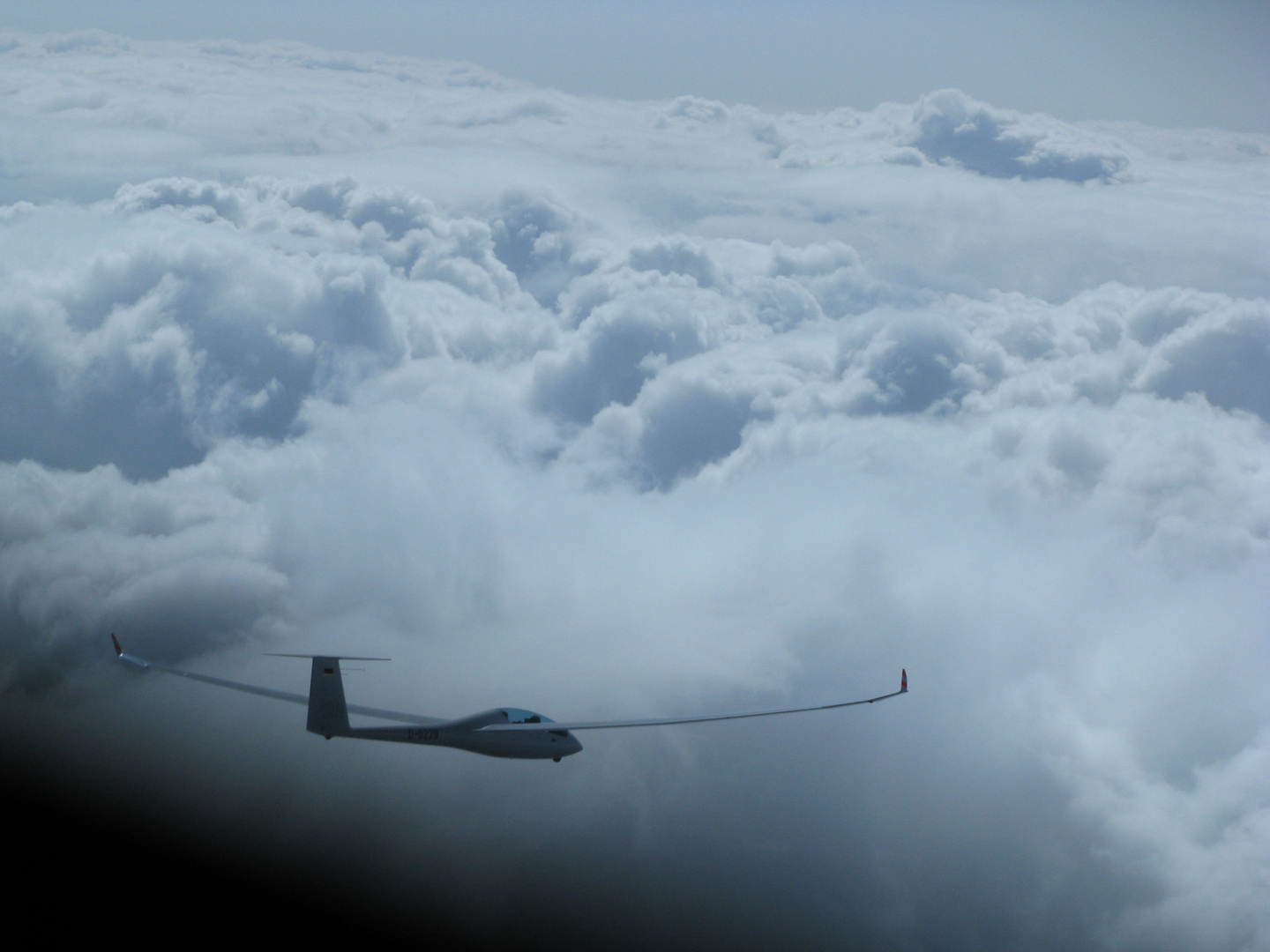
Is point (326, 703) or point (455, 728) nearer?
point (455, 728)

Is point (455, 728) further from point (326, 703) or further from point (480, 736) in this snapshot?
point (326, 703)

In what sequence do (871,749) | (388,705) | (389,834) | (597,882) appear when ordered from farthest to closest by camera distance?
(871,749), (597,882), (389,834), (388,705)

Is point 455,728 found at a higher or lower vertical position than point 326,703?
lower

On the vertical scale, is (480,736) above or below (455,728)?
below

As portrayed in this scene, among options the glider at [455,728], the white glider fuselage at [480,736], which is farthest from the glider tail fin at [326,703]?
the white glider fuselage at [480,736]

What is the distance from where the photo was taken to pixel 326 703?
32.2 m

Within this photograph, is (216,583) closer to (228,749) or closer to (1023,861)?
(228,749)

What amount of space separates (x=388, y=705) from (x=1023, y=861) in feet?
487

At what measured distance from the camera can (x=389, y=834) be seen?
426 feet

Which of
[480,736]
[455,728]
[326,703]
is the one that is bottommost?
[480,736]

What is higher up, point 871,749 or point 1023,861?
point 871,749

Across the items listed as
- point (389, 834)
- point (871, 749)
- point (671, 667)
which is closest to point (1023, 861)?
point (871, 749)

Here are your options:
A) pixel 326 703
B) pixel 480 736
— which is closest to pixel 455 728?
pixel 480 736

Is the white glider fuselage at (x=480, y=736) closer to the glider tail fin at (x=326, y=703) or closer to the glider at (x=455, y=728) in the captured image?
the glider at (x=455, y=728)
